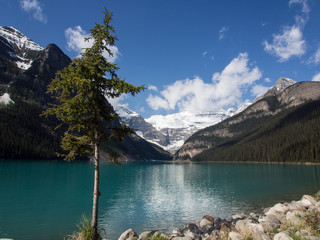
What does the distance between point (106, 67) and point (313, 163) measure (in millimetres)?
180148

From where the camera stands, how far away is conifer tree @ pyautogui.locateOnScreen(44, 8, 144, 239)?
42.0 feet

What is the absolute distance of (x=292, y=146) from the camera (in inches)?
7308

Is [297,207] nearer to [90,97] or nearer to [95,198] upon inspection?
[95,198]

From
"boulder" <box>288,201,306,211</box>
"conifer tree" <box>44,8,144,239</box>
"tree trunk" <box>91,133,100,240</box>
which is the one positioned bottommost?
"boulder" <box>288,201,306,211</box>

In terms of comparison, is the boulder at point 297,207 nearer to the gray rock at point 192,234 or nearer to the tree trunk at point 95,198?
the gray rock at point 192,234

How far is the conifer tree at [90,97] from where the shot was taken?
1279cm

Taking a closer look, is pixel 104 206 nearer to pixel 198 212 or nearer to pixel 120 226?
pixel 120 226

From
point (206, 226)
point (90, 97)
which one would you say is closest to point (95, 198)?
point (90, 97)

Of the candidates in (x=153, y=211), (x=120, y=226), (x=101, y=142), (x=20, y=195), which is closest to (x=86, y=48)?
(x=101, y=142)

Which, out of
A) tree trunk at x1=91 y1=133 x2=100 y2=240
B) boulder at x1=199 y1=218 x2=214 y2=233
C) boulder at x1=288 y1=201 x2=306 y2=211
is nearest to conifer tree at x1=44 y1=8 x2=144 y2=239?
tree trunk at x1=91 y1=133 x2=100 y2=240

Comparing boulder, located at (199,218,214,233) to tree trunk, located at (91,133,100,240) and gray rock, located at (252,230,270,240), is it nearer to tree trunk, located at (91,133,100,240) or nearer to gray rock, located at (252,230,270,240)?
gray rock, located at (252,230,270,240)

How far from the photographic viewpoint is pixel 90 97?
42.3 feet

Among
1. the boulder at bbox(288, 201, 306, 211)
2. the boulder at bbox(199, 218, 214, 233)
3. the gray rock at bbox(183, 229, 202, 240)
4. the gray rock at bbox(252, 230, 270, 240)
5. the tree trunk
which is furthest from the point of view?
the boulder at bbox(288, 201, 306, 211)

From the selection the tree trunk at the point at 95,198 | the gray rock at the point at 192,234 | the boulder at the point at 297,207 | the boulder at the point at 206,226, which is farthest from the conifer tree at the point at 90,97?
the boulder at the point at 297,207
